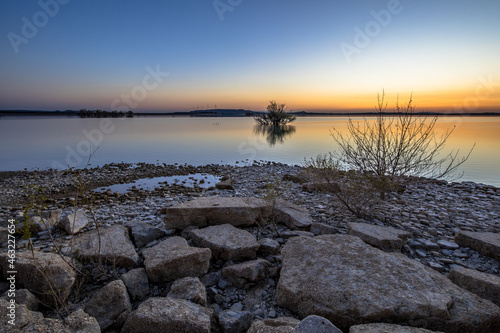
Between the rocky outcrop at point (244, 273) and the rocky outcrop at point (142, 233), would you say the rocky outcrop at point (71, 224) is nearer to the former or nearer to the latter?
the rocky outcrop at point (142, 233)

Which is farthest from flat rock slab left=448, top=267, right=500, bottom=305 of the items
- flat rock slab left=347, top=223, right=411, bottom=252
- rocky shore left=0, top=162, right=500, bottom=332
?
flat rock slab left=347, top=223, right=411, bottom=252

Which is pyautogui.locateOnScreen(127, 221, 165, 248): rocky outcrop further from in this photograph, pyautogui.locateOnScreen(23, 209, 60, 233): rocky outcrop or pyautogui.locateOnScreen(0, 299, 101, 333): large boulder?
pyautogui.locateOnScreen(0, 299, 101, 333): large boulder

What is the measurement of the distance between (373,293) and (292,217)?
8.86 ft

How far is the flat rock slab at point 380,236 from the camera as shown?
175 inches

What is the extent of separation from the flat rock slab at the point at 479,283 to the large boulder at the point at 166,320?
3326mm

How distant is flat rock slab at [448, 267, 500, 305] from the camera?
127 inches

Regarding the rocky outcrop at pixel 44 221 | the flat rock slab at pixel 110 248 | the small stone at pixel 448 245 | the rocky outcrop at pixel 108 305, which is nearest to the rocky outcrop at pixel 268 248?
the flat rock slab at pixel 110 248

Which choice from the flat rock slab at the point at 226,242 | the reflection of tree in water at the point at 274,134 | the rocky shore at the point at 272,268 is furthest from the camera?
the reflection of tree in water at the point at 274,134

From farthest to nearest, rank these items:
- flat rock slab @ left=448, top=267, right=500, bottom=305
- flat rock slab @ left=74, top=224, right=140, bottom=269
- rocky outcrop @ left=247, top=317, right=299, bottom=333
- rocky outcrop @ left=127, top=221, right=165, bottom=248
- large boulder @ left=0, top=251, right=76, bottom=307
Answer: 1. rocky outcrop @ left=127, top=221, right=165, bottom=248
2. flat rock slab @ left=74, top=224, right=140, bottom=269
3. large boulder @ left=0, top=251, right=76, bottom=307
4. flat rock slab @ left=448, top=267, right=500, bottom=305
5. rocky outcrop @ left=247, top=317, right=299, bottom=333

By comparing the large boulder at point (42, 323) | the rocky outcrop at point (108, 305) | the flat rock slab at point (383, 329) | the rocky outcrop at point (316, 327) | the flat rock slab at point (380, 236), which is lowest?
the rocky outcrop at point (108, 305)

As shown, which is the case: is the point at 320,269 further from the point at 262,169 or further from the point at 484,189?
the point at 262,169

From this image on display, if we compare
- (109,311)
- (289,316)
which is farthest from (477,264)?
(109,311)

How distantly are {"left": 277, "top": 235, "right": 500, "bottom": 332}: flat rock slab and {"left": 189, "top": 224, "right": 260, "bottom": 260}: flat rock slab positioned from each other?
0.73 m

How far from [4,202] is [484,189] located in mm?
16239
